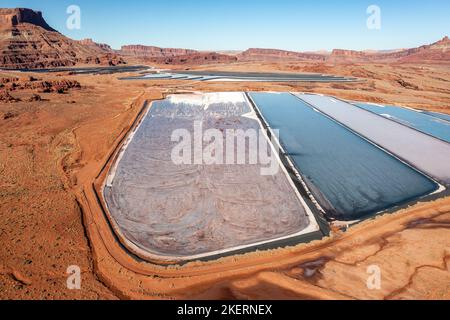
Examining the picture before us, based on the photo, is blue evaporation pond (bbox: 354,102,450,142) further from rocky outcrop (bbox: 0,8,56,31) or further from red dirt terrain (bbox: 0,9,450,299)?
rocky outcrop (bbox: 0,8,56,31)

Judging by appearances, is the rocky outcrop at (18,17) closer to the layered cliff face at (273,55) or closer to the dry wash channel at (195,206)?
the layered cliff face at (273,55)

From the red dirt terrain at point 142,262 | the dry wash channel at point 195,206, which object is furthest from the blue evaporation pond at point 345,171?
the dry wash channel at point 195,206

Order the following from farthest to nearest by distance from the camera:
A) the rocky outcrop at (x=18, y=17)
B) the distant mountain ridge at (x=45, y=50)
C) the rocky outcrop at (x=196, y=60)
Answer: the rocky outcrop at (x=196, y=60) < the rocky outcrop at (x=18, y=17) < the distant mountain ridge at (x=45, y=50)

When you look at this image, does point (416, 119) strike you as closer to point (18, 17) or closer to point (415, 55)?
point (415, 55)

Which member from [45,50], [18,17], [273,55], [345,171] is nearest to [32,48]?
[45,50]

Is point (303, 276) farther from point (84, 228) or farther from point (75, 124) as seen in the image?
point (75, 124)

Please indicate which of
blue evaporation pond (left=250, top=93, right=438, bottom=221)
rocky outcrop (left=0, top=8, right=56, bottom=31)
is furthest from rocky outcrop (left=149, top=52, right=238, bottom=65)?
blue evaporation pond (left=250, top=93, right=438, bottom=221)
